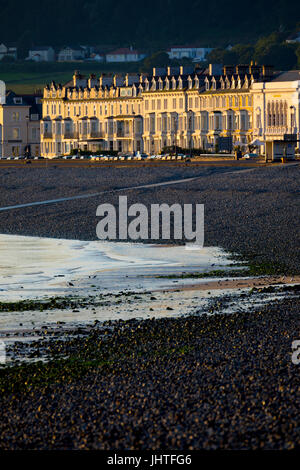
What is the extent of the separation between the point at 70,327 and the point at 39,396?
5605 mm

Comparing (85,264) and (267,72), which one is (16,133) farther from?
(85,264)

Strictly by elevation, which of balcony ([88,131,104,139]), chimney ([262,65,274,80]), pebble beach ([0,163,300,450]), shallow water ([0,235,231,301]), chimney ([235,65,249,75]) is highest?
chimney ([235,65,249,75])

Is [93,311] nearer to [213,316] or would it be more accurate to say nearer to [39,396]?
[213,316]

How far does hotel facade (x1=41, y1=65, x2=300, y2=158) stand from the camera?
120 m

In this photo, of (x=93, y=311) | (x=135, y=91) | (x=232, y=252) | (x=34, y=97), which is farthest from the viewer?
(x=34, y=97)

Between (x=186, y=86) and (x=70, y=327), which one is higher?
(x=186, y=86)

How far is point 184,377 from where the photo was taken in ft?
→ 65.2

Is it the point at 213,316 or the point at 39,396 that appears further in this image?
the point at 213,316

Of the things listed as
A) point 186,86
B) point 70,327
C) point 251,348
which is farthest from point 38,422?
point 186,86

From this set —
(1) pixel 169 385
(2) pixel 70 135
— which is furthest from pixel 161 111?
(1) pixel 169 385

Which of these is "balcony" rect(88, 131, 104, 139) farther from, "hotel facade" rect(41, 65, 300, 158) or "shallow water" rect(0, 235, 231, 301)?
"shallow water" rect(0, 235, 231, 301)

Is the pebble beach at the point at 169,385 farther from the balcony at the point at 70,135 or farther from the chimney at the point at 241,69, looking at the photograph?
the balcony at the point at 70,135

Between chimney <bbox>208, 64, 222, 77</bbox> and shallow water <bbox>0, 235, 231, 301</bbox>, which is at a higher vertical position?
chimney <bbox>208, 64, 222, 77</bbox>

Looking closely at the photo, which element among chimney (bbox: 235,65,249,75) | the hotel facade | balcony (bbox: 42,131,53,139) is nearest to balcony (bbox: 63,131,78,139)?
the hotel facade
